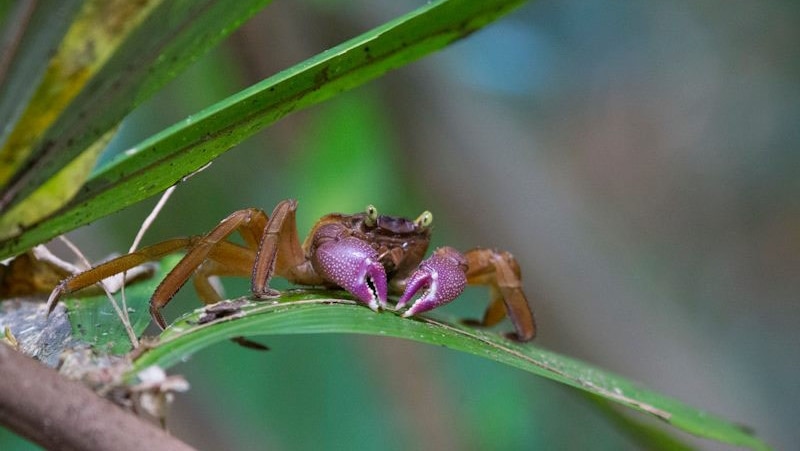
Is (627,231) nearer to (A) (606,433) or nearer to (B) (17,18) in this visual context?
(A) (606,433)

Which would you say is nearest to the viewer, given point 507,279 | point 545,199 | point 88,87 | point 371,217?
point 88,87

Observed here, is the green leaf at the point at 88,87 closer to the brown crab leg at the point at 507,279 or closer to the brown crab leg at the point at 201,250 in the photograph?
the brown crab leg at the point at 201,250

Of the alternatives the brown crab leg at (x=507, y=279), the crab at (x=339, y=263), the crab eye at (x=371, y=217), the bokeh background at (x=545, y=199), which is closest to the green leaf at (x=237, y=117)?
the crab at (x=339, y=263)

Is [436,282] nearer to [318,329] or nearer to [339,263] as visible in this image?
[339,263]

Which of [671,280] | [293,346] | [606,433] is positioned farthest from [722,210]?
[293,346]

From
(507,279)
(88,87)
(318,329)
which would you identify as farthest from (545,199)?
(88,87)

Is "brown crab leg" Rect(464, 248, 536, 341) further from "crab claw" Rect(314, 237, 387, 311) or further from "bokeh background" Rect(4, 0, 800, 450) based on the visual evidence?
"bokeh background" Rect(4, 0, 800, 450)
